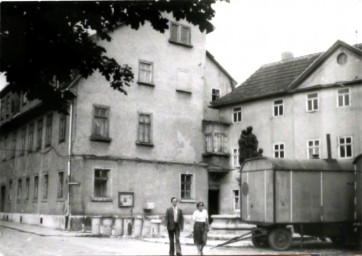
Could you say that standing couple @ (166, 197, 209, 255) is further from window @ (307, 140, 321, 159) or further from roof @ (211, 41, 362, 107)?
roof @ (211, 41, 362, 107)

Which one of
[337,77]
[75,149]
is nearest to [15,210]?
[75,149]

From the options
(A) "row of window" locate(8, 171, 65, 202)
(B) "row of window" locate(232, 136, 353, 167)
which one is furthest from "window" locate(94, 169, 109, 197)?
(B) "row of window" locate(232, 136, 353, 167)

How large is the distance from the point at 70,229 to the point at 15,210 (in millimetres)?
9973

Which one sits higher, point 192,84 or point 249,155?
point 192,84

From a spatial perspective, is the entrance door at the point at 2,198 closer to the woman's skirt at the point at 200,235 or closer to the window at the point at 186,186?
the window at the point at 186,186

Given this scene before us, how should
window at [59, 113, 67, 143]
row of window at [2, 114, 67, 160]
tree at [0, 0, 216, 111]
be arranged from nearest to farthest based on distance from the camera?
1. tree at [0, 0, 216, 111]
2. window at [59, 113, 67, 143]
3. row of window at [2, 114, 67, 160]

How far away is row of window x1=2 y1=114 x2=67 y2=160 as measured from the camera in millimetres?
27670

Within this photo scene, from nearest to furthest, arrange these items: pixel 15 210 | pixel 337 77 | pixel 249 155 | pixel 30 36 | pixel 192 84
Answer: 1. pixel 30 36
2. pixel 249 155
3. pixel 337 77
4. pixel 192 84
5. pixel 15 210

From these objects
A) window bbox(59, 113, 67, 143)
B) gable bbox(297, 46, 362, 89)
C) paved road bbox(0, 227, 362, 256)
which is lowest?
paved road bbox(0, 227, 362, 256)

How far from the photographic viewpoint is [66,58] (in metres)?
8.16

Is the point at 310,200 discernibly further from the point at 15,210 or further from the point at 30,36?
the point at 15,210

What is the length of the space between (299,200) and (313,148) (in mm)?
12229

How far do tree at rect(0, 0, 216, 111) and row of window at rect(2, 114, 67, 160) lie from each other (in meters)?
17.3

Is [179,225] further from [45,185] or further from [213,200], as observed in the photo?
[213,200]
